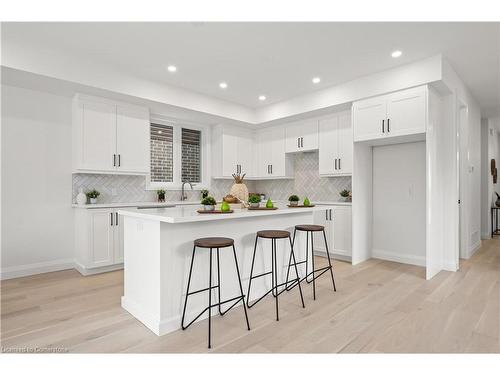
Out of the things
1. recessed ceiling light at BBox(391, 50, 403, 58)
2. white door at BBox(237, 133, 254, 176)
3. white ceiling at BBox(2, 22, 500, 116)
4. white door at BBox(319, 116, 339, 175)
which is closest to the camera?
white ceiling at BBox(2, 22, 500, 116)

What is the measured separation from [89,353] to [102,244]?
2.14 metres

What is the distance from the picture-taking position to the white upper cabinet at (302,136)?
5.07 metres

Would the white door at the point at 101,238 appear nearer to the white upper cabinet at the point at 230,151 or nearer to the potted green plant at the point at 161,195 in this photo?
the potted green plant at the point at 161,195

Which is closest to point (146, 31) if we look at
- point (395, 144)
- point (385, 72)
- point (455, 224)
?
point (385, 72)

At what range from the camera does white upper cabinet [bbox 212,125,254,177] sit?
18.0ft

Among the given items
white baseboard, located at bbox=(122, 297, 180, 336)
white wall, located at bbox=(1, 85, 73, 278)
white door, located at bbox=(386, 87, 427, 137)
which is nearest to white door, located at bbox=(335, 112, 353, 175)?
white door, located at bbox=(386, 87, 427, 137)

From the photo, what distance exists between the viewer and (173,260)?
234 centimetres

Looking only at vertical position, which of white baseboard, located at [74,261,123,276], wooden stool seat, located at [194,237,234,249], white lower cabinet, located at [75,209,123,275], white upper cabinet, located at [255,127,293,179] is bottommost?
white baseboard, located at [74,261,123,276]

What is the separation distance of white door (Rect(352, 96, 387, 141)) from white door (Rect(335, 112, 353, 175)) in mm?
405

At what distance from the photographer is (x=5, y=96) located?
3621mm

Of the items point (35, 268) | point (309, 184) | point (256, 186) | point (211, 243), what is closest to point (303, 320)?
point (211, 243)

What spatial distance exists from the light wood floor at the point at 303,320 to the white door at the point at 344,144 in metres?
1.77

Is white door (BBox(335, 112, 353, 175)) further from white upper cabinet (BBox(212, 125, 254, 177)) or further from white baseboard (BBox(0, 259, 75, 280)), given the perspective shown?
white baseboard (BBox(0, 259, 75, 280))

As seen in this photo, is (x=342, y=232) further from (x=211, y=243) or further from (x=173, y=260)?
(x=173, y=260)
